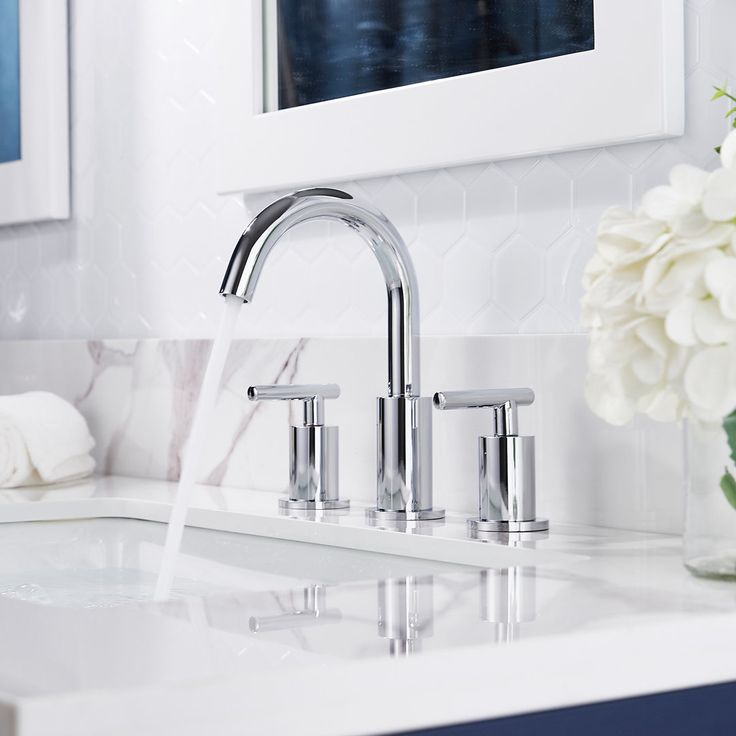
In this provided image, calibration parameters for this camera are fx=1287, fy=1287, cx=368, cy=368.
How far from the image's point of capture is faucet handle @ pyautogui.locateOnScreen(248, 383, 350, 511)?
1.07 metres

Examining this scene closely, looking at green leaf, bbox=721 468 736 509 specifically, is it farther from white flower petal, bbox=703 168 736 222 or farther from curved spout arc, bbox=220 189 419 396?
curved spout arc, bbox=220 189 419 396

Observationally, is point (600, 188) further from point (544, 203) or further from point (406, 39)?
point (406, 39)

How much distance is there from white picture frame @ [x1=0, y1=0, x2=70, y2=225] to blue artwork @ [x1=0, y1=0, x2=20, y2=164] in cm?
3

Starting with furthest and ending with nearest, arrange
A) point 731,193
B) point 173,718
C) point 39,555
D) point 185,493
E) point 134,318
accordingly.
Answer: point 134,318 → point 39,555 → point 185,493 → point 731,193 → point 173,718

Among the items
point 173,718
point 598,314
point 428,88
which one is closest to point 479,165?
point 428,88

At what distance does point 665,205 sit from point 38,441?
819mm

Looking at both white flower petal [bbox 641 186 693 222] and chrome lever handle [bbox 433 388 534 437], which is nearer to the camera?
white flower petal [bbox 641 186 693 222]

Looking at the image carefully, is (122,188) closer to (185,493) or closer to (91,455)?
(91,455)

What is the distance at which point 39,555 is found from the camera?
3.40ft

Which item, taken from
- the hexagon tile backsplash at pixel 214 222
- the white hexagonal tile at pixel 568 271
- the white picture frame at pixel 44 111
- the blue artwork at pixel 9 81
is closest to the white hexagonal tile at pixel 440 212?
the hexagon tile backsplash at pixel 214 222

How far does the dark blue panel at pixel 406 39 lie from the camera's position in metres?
1.00

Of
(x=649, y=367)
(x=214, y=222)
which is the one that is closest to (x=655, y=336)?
(x=649, y=367)

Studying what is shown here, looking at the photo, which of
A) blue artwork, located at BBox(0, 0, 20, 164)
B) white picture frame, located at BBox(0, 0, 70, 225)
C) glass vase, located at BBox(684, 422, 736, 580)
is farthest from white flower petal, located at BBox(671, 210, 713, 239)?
blue artwork, located at BBox(0, 0, 20, 164)

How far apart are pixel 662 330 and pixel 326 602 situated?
211 millimetres
